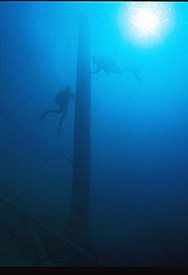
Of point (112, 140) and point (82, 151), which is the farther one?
point (112, 140)

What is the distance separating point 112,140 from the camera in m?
8.13

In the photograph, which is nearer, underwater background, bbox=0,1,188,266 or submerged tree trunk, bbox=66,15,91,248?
submerged tree trunk, bbox=66,15,91,248

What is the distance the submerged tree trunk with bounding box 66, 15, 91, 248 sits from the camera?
10.3 feet

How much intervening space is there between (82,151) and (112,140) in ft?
15.1

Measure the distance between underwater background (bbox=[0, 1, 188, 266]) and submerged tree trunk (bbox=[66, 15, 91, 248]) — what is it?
2.18 ft

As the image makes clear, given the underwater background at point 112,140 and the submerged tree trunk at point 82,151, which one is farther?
the underwater background at point 112,140

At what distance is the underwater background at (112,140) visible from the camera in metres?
5.55

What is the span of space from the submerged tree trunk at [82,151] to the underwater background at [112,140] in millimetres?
666

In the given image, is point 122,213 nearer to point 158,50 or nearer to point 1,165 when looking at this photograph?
point 1,165

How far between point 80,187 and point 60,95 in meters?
2.75

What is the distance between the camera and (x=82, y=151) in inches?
144

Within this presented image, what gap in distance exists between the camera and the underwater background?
5555 mm

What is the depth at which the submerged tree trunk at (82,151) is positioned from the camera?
3.12 metres

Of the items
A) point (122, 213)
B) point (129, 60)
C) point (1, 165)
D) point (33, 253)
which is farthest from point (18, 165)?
point (129, 60)
